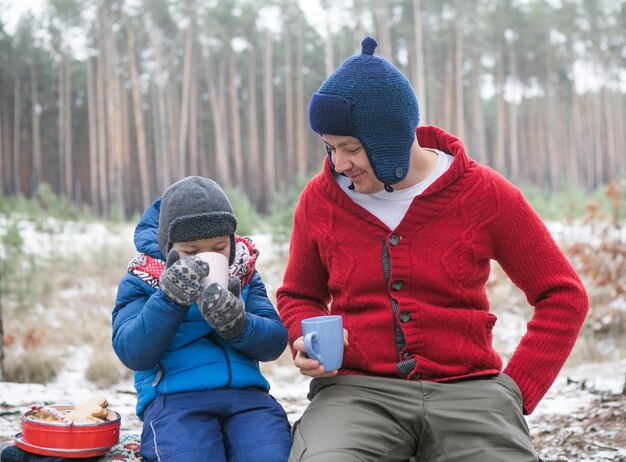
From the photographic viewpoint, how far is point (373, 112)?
2.12 meters

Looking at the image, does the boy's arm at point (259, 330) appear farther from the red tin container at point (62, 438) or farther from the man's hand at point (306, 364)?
the red tin container at point (62, 438)

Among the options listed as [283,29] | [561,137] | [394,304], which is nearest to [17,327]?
[394,304]

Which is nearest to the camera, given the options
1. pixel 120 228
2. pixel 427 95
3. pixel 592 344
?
pixel 592 344

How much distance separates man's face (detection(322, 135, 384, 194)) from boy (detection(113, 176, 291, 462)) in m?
0.45

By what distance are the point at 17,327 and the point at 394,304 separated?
684 centimetres

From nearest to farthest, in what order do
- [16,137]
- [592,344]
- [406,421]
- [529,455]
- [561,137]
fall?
[529,455] < [406,421] < [592,344] < [16,137] < [561,137]

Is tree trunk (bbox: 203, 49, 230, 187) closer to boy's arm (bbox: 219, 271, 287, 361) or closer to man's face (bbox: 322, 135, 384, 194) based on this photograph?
boy's arm (bbox: 219, 271, 287, 361)

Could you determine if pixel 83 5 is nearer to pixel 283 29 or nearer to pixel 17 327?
pixel 283 29

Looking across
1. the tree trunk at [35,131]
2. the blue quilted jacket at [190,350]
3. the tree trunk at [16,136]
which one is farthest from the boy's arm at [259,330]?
the tree trunk at [16,136]

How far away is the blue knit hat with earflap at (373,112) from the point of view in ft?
6.94

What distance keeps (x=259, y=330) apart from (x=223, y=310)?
252 millimetres

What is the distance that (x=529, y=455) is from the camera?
1.97 meters

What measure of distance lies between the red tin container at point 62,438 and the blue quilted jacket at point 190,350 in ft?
0.72

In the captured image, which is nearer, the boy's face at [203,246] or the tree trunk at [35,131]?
the boy's face at [203,246]
